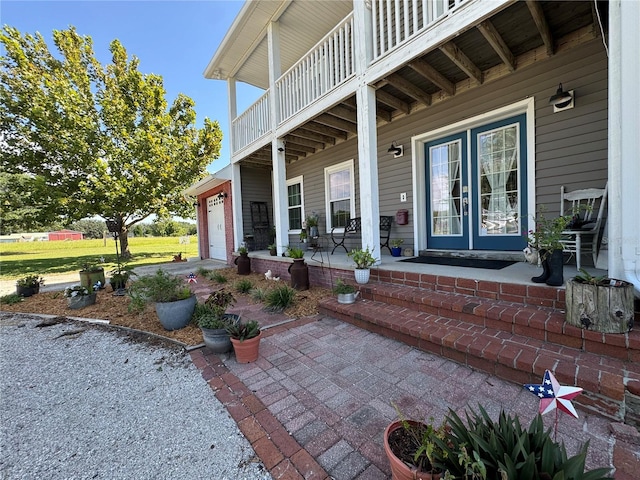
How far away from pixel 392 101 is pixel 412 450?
475cm

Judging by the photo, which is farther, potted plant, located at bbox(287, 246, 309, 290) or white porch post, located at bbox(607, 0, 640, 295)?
potted plant, located at bbox(287, 246, 309, 290)

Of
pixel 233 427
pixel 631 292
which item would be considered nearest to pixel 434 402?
pixel 233 427

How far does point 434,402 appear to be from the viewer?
1.82 meters

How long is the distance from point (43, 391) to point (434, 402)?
3.08 meters

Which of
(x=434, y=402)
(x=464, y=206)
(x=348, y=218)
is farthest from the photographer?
(x=348, y=218)

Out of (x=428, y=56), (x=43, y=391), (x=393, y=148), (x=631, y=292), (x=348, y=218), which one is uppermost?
(x=428, y=56)

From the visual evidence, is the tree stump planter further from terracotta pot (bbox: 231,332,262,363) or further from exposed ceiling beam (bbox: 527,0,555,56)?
exposed ceiling beam (bbox: 527,0,555,56)

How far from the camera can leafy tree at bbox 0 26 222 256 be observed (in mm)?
8836

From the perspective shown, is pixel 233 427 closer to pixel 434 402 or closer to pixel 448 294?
pixel 434 402

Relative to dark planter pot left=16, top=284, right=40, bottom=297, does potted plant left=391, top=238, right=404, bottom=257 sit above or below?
above

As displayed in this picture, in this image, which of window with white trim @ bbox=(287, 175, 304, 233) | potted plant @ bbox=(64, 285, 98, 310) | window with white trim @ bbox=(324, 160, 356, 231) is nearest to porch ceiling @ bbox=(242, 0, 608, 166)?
window with white trim @ bbox=(324, 160, 356, 231)

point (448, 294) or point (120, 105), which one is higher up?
point (120, 105)

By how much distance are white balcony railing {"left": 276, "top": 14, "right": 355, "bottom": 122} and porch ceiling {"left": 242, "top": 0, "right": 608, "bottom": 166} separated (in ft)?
1.38

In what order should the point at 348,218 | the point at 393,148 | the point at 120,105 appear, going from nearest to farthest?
the point at 393,148 → the point at 348,218 → the point at 120,105
